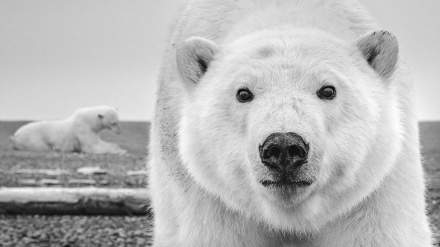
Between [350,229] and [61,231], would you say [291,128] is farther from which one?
[61,231]

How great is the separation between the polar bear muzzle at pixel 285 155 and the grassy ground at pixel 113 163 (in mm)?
3617

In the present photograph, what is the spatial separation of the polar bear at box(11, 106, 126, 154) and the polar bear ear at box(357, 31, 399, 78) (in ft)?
47.5

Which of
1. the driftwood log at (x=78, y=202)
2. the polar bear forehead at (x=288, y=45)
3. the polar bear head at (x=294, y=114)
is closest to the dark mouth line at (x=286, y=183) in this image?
the polar bear head at (x=294, y=114)

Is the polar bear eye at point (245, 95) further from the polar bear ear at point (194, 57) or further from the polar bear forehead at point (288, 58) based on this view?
the polar bear ear at point (194, 57)

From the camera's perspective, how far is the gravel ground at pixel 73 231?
23.9 feet

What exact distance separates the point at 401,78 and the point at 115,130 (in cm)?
1523

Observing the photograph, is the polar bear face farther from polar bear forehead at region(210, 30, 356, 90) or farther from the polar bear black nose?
the polar bear black nose

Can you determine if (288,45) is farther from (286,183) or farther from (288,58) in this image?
(286,183)

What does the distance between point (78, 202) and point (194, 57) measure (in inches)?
154

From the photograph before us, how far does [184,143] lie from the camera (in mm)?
4359

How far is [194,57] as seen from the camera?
442 cm

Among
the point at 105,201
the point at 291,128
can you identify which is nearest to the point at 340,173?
the point at 291,128

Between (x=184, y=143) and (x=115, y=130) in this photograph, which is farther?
Answer: (x=115, y=130)

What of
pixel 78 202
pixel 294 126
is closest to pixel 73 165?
pixel 78 202
